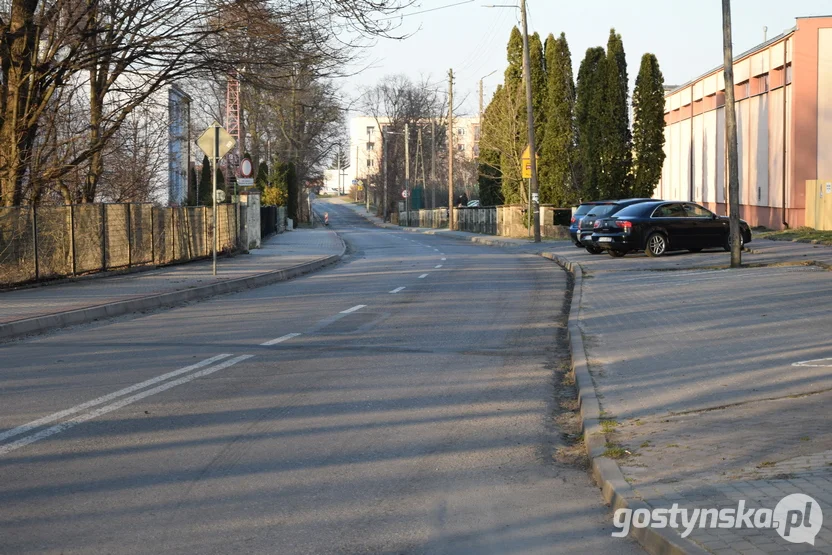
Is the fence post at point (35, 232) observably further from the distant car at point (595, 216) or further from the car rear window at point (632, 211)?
the distant car at point (595, 216)

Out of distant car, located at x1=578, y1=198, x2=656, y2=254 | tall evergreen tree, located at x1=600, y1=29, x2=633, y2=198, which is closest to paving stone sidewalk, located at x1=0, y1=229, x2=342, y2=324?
distant car, located at x1=578, y1=198, x2=656, y2=254

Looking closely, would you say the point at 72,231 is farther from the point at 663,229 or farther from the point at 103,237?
the point at 663,229

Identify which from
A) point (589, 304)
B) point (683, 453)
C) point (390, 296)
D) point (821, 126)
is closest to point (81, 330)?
point (390, 296)

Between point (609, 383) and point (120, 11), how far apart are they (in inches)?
543

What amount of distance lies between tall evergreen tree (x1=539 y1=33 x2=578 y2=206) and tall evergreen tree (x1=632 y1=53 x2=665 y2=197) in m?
4.75

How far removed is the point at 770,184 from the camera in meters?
41.1

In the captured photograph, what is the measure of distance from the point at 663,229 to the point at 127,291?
1455 centimetres

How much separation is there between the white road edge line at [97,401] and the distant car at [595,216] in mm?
19465

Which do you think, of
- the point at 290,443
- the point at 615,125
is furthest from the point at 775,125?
the point at 290,443

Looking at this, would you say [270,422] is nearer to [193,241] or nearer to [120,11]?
[120,11]

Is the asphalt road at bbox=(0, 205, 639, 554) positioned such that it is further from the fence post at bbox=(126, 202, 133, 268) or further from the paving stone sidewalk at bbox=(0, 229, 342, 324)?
the fence post at bbox=(126, 202, 133, 268)

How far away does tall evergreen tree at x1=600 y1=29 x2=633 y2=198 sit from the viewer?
41812mm
